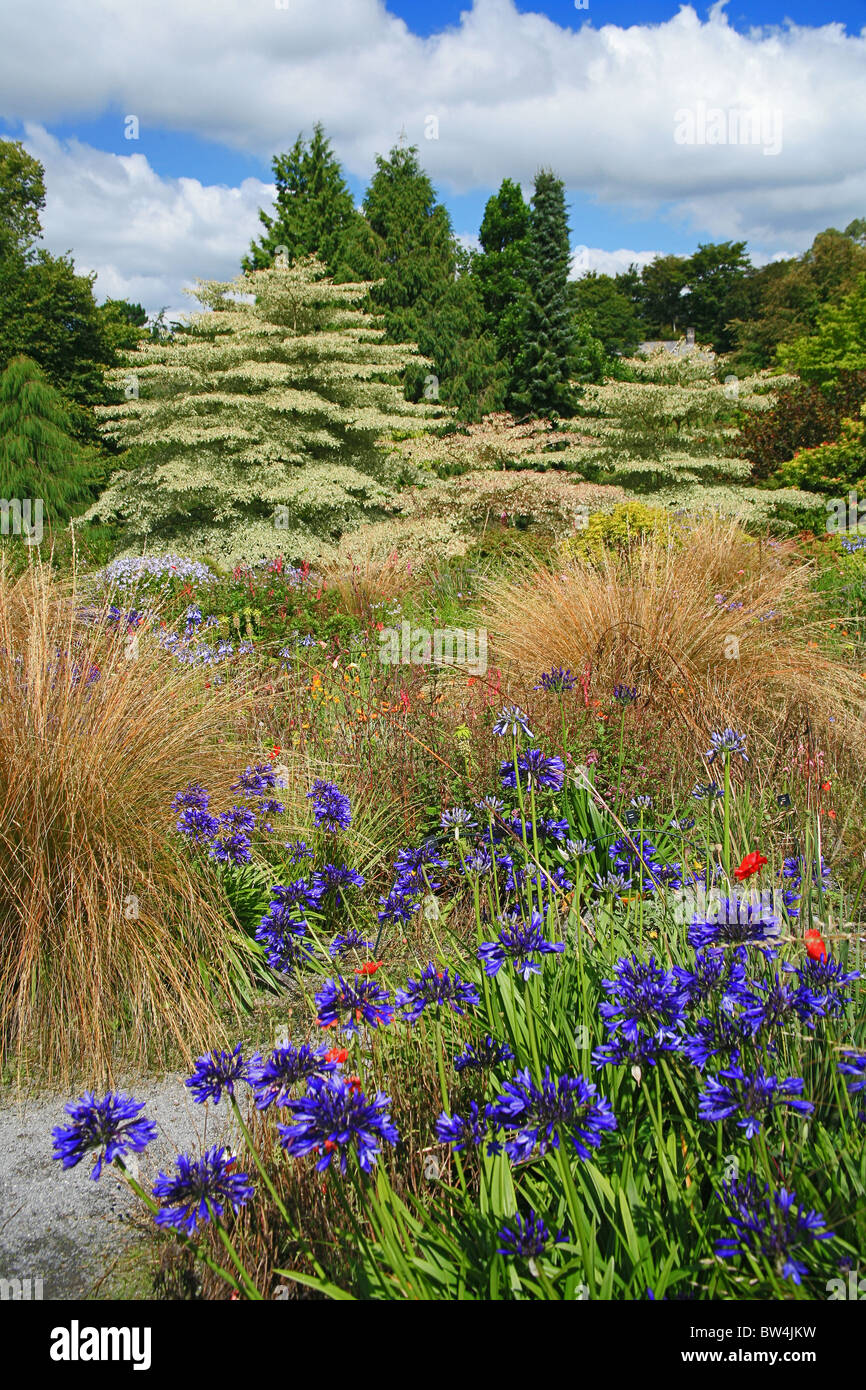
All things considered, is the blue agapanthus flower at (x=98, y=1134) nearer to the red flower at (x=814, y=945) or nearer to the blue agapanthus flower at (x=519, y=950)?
the blue agapanthus flower at (x=519, y=950)

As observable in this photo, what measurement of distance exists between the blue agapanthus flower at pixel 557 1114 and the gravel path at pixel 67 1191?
1036mm

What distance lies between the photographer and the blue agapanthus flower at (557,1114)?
3.93 feet

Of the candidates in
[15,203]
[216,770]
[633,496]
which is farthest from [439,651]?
[15,203]

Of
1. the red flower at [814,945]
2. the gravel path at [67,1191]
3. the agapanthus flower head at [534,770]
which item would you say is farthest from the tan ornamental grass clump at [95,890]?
the red flower at [814,945]

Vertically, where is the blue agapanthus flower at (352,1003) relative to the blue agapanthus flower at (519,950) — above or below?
below

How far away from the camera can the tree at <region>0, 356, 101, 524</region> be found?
1535 cm

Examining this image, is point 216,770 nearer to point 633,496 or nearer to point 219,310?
point 633,496

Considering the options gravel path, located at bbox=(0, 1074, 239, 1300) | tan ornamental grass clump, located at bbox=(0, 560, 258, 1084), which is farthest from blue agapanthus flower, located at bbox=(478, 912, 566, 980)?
tan ornamental grass clump, located at bbox=(0, 560, 258, 1084)

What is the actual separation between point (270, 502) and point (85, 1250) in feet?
35.5

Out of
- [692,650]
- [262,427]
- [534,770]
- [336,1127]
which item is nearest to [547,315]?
[262,427]

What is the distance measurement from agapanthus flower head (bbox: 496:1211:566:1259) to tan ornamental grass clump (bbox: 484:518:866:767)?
7.79 feet

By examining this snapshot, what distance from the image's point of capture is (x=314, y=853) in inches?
118

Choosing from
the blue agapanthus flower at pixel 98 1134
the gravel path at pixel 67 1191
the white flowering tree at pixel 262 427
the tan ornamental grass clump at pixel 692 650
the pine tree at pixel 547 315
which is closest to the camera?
the blue agapanthus flower at pixel 98 1134

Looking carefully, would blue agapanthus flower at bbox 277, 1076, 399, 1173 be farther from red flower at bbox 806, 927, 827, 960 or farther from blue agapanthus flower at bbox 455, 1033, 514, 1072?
red flower at bbox 806, 927, 827, 960
